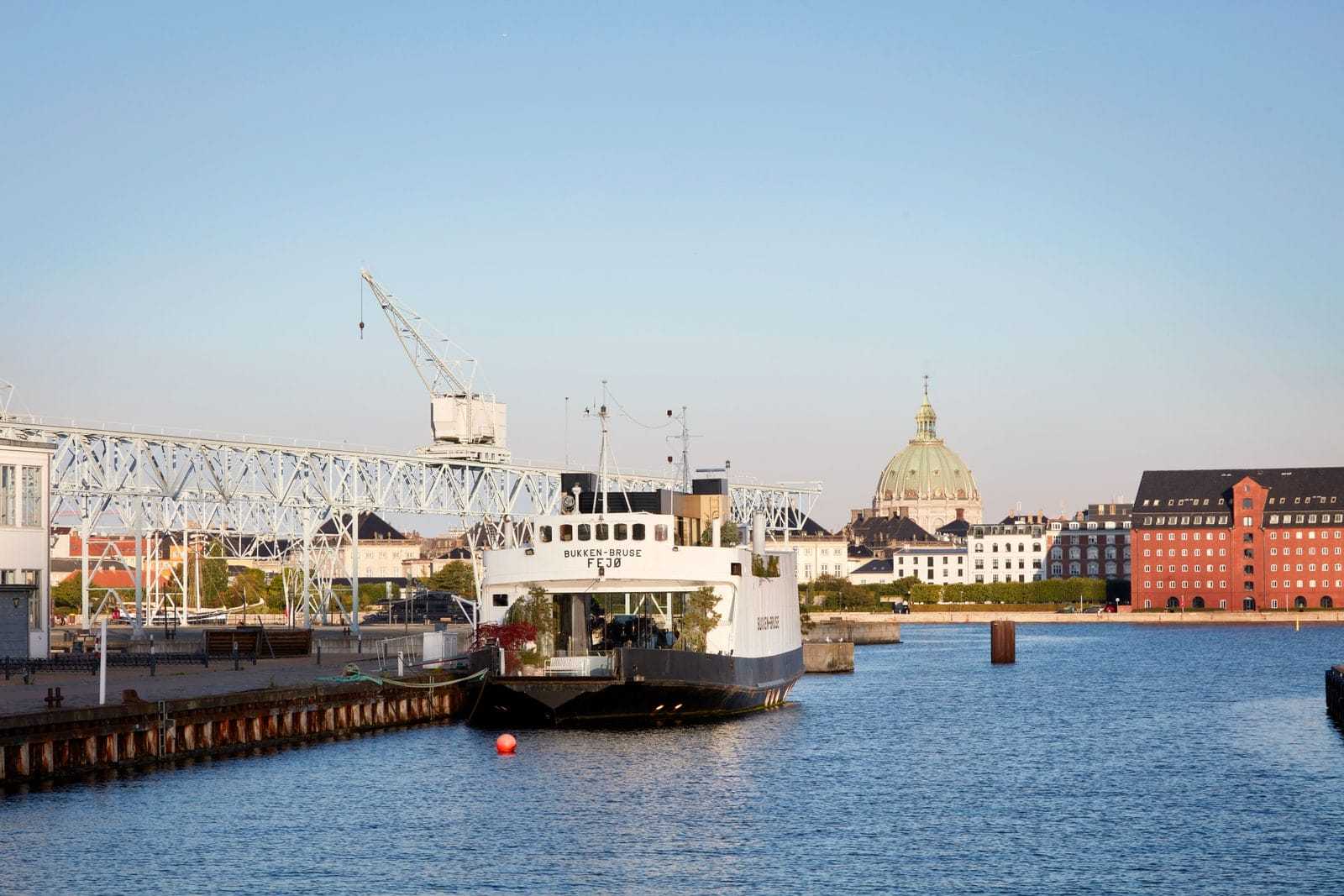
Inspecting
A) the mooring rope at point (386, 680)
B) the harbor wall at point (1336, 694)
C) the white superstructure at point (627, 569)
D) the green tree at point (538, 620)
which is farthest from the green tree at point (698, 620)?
the harbor wall at point (1336, 694)

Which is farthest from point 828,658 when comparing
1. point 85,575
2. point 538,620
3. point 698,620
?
point 538,620

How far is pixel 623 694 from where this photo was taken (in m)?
55.2

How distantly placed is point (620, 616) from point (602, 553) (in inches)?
175

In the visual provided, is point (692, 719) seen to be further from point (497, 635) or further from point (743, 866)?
point (743, 866)

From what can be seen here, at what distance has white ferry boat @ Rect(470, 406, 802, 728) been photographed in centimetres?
5569

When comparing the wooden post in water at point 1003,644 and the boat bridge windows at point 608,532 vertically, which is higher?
the boat bridge windows at point 608,532

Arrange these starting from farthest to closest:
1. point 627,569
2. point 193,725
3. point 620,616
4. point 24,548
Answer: point 24,548 → point 620,616 → point 627,569 → point 193,725

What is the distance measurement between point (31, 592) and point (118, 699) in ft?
63.8

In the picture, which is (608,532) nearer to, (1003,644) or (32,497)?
(32,497)

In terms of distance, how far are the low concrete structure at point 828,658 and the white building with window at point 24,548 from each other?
45.4m

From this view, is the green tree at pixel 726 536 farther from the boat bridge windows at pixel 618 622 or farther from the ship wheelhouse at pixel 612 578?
the boat bridge windows at pixel 618 622

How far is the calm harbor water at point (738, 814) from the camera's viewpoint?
34.6 metres

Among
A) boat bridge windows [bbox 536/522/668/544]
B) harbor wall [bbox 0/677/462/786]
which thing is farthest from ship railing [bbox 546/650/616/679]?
harbor wall [bbox 0/677/462/786]

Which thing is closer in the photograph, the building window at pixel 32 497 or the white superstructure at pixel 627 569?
the white superstructure at pixel 627 569
